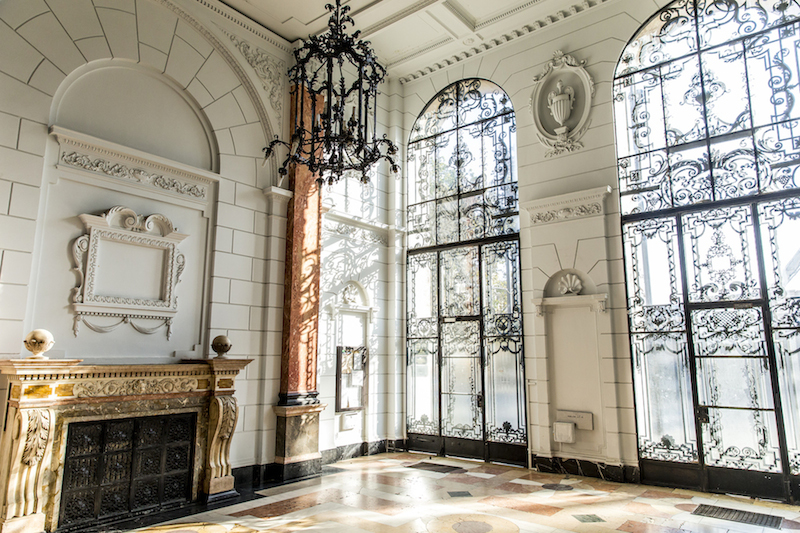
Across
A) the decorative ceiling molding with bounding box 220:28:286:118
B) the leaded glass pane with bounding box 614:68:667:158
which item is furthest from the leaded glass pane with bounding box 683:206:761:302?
the decorative ceiling molding with bounding box 220:28:286:118

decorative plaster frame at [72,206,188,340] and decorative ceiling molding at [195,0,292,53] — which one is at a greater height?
decorative ceiling molding at [195,0,292,53]

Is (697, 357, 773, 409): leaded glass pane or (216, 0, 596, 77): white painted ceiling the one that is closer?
(697, 357, 773, 409): leaded glass pane

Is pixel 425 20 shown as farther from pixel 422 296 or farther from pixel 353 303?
pixel 353 303

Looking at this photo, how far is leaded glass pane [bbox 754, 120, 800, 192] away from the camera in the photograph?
534cm

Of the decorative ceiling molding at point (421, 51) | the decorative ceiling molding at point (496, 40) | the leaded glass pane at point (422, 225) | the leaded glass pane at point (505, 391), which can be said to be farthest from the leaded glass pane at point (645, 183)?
the decorative ceiling molding at point (421, 51)

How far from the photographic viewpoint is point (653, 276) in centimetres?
601

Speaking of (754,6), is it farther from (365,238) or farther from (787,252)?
(365,238)

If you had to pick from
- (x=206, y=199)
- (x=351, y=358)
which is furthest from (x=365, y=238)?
(x=206, y=199)

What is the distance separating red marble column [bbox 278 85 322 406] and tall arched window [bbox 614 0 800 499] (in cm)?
391

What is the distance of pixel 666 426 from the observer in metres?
5.71

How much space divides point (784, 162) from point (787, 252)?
3.14 ft

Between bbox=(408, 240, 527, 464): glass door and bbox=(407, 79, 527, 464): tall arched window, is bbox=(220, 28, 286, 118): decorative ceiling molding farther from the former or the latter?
bbox=(408, 240, 527, 464): glass door

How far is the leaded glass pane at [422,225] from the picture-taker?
8.05 meters

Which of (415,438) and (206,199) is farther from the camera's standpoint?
(415,438)
